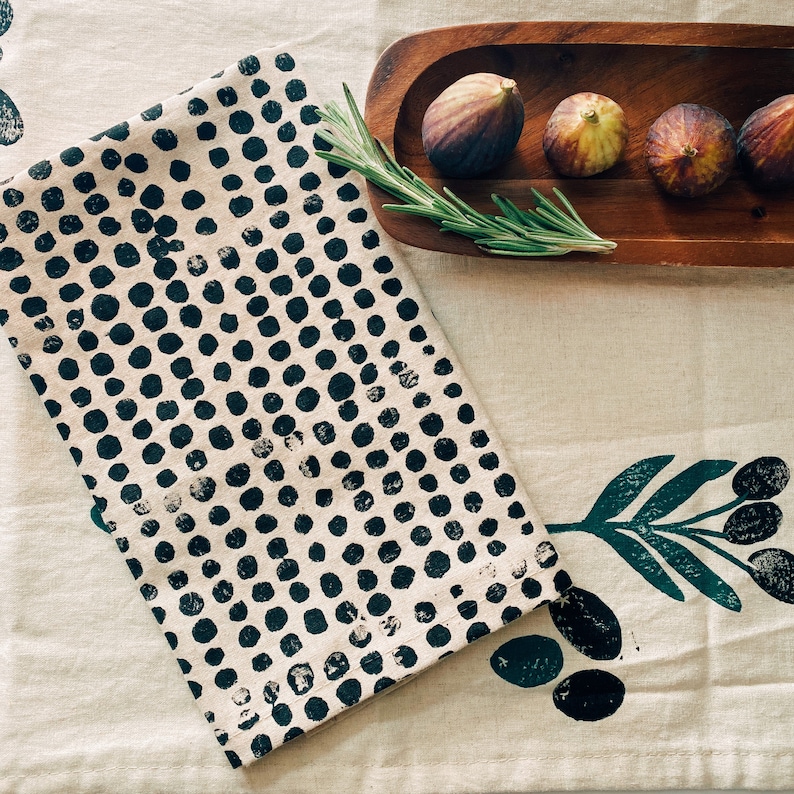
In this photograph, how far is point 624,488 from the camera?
580 millimetres

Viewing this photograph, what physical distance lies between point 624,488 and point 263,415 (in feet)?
0.96

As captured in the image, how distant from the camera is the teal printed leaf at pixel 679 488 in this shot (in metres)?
0.58

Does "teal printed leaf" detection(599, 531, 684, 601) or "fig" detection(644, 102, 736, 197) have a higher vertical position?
"fig" detection(644, 102, 736, 197)

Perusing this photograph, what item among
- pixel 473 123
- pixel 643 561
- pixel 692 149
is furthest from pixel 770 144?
pixel 643 561

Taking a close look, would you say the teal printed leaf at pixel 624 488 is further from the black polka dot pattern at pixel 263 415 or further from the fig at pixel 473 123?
the fig at pixel 473 123

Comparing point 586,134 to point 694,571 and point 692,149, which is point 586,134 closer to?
point 692,149

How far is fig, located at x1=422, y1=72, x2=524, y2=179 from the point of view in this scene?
0.50 metres

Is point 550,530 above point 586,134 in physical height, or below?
below

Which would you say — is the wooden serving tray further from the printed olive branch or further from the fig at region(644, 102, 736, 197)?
the printed olive branch

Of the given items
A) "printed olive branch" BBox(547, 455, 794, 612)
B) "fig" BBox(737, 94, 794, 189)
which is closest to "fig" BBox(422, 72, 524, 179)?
"fig" BBox(737, 94, 794, 189)

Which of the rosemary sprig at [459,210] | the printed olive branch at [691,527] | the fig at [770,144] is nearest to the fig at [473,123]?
the rosemary sprig at [459,210]

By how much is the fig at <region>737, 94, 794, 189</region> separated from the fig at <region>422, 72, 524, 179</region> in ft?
0.56

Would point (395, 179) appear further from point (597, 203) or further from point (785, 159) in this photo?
point (785, 159)

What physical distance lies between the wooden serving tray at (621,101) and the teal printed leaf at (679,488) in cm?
16
